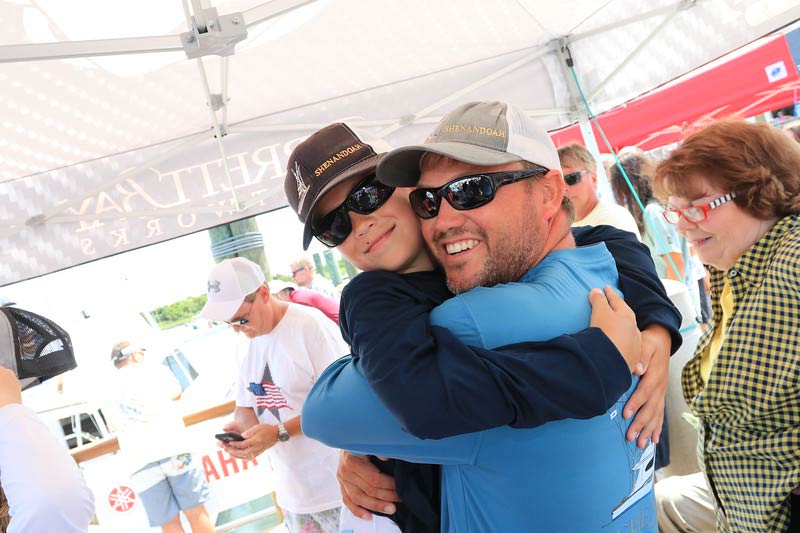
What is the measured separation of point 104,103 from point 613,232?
3.26 meters

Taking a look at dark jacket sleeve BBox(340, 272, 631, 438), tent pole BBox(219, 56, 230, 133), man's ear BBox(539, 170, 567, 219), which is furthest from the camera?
tent pole BBox(219, 56, 230, 133)

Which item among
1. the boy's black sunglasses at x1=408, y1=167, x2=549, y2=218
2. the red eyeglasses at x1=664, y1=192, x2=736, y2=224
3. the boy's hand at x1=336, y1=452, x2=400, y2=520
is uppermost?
the boy's black sunglasses at x1=408, y1=167, x2=549, y2=218

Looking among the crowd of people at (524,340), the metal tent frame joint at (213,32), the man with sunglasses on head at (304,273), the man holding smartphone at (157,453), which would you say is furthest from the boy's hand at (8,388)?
the man with sunglasses on head at (304,273)

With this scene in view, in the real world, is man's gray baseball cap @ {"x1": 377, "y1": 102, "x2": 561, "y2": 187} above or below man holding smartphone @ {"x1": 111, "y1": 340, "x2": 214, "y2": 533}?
above

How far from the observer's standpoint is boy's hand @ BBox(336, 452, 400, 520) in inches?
57.8

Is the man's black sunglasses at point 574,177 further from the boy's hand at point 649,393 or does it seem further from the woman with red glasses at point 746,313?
the boy's hand at point 649,393

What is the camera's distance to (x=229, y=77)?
152 inches

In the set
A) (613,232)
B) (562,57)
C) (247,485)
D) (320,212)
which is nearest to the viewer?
(320,212)

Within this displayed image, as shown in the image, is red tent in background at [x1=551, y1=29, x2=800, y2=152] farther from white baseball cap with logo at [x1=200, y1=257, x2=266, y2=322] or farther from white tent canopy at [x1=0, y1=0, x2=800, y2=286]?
white baseball cap with logo at [x1=200, y1=257, x2=266, y2=322]

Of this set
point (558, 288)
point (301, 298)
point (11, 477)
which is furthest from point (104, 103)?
point (558, 288)

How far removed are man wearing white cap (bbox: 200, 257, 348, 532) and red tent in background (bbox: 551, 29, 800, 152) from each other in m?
3.11

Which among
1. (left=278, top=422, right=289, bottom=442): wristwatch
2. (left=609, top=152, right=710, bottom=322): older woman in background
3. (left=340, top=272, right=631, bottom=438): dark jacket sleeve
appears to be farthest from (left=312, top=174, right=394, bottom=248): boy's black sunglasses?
(left=609, top=152, right=710, bottom=322): older woman in background

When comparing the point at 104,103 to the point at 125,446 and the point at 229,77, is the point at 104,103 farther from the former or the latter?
the point at 125,446

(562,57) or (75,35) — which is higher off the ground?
(75,35)
